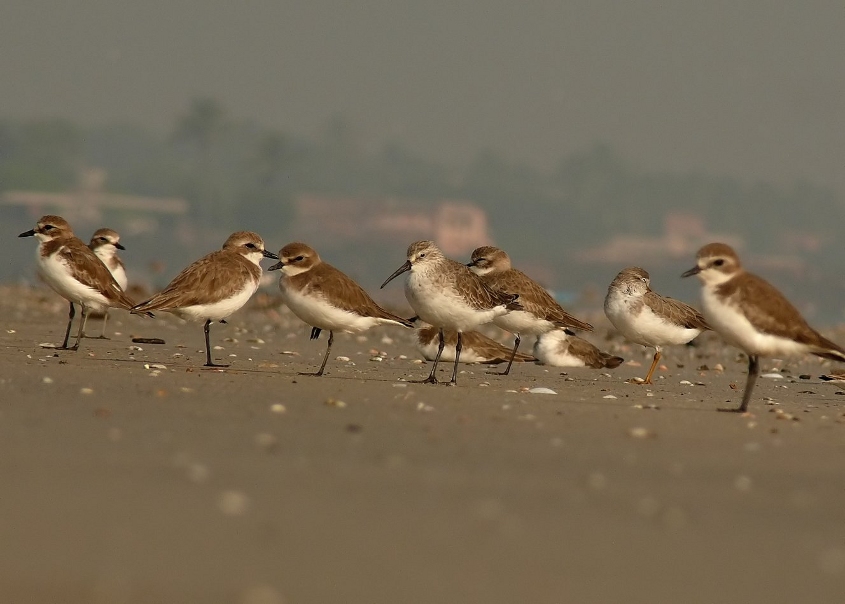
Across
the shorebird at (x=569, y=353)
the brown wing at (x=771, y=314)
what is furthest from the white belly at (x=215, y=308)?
the brown wing at (x=771, y=314)

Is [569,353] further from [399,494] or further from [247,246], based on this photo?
[399,494]

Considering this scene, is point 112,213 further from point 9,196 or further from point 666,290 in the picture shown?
point 666,290

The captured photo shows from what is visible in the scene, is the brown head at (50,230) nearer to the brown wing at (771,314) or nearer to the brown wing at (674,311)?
the brown wing at (674,311)

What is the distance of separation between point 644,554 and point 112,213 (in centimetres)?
17960

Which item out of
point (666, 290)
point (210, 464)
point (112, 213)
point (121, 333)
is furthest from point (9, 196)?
point (210, 464)

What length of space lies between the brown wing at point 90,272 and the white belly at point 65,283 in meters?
0.05

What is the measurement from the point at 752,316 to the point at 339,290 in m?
4.13

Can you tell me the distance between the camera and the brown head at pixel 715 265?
35.2 feet

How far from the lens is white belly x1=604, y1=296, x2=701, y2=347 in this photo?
14812 mm

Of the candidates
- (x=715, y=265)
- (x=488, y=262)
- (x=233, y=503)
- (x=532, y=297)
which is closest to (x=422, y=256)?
(x=532, y=297)

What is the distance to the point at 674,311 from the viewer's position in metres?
15.0

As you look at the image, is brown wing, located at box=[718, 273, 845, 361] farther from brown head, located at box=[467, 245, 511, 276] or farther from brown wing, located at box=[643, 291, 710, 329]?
brown head, located at box=[467, 245, 511, 276]

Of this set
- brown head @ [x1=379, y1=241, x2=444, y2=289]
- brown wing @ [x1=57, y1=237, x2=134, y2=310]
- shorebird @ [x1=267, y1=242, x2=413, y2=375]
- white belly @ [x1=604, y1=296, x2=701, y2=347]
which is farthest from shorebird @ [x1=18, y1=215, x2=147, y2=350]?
white belly @ [x1=604, y1=296, x2=701, y2=347]

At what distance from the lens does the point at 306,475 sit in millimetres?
7168
